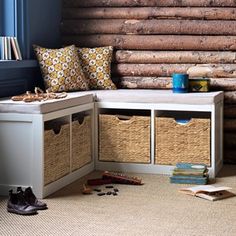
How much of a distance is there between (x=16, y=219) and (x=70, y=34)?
2.83 m

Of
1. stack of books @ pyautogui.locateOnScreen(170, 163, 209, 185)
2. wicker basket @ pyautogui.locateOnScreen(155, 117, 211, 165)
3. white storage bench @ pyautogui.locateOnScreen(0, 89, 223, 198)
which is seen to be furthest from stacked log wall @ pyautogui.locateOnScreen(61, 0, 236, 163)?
stack of books @ pyautogui.locateOnScreen(170, 163, 209, 185)

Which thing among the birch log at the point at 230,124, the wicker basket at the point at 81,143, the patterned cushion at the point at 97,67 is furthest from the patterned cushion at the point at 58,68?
the birch log at the point at 230,124

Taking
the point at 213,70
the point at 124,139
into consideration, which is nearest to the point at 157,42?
the point at 213,70

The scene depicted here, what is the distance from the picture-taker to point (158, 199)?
4.68 m

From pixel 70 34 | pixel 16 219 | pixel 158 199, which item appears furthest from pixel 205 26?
pixel 16 219

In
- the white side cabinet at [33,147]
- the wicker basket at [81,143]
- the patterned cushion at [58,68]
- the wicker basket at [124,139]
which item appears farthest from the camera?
the patterned cushion at [58,68]

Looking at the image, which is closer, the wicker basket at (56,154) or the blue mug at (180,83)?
the wicker basket at (56,154)

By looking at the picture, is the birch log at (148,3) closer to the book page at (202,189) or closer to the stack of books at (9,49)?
the stack of books at (9,49)

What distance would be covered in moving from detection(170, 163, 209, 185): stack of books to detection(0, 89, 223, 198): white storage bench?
278mm

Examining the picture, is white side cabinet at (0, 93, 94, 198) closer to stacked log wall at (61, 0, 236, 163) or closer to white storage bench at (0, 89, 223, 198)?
white storage bench at (0, 89, 223, 198)

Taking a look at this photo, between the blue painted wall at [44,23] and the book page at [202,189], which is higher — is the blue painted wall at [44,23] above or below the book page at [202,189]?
above

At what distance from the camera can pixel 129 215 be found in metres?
4.25

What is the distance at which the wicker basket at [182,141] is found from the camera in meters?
5.47

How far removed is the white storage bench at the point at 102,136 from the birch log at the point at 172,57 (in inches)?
17.0
